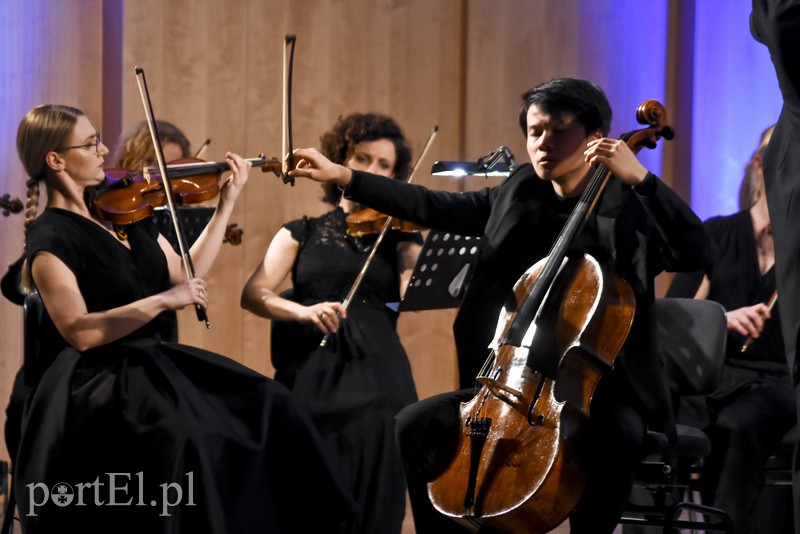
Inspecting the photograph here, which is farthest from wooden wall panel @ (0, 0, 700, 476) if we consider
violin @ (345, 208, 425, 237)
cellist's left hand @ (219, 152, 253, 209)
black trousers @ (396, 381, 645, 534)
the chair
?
black trousers @ (396, 381, 645, 534)

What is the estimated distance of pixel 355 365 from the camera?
10.4 ft

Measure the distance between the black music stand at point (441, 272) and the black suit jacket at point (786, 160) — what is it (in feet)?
3.60

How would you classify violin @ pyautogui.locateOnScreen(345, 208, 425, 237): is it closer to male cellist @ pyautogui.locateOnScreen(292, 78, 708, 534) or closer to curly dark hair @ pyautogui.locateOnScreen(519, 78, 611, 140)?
male cellist @ pyautogui.locateOnScreen(292, 78, 708, 534)

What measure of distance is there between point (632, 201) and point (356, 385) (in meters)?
1.03

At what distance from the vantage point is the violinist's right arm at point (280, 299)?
305cm

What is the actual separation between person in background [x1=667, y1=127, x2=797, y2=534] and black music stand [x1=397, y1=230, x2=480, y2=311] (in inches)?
24.9

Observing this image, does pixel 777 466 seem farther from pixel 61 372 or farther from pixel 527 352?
pixel 61 372

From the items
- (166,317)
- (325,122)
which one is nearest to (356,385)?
(166,317)

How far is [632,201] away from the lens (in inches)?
99.0

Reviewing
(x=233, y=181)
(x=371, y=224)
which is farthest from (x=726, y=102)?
(x=233, y=181)

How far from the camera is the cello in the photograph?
213 centimetres

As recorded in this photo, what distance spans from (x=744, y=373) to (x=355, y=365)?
3.70 ft

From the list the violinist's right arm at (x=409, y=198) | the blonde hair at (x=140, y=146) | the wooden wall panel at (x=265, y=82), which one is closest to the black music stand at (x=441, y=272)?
the violinist's right arm at (x=409, y=198)

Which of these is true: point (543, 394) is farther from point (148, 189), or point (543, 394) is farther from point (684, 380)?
point (148, 189)
